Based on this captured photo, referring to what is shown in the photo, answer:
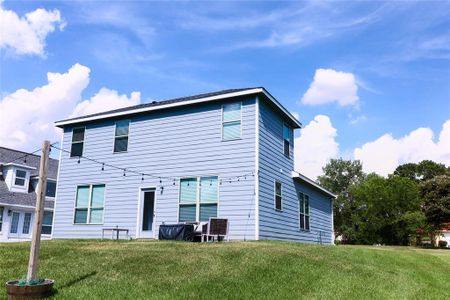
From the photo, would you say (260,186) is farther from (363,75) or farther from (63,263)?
(63,263)

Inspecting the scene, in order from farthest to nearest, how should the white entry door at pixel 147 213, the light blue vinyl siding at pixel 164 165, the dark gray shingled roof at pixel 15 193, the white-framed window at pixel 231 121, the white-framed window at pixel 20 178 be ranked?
1. the white-framed window at pixel 20 178
2. the dark gray shingled roof at pixel 15 193
3. the white entry door at pixel 147 213
4. the white-framed window at pixel 231 121
5. the light blue vinyl siding at pixel 164 165

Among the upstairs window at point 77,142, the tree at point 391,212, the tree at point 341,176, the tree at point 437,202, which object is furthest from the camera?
the tree at point 341,176

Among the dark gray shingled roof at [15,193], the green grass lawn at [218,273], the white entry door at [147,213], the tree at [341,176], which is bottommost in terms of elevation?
the green grass lawn at [218,273]

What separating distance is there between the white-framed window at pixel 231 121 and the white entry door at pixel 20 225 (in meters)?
19.2

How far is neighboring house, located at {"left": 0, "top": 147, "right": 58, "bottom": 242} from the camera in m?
27.4

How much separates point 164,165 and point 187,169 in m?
1.11

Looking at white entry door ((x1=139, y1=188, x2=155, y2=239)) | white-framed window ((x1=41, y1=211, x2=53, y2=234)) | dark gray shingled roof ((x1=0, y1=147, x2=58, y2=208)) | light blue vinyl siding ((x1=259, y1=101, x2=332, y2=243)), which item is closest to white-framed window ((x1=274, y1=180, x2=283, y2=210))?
light blue vinyl siding ((x1=259, y1=101, x2=332, y2=243))

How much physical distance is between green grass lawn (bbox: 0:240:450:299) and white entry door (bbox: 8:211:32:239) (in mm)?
18872

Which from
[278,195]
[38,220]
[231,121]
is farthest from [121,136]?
[38,220]

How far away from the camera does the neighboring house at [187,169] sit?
1502cm

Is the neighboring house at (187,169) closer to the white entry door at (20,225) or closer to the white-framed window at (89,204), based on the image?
the white-framed window at (89,204)

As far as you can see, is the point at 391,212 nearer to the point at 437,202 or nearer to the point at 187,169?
the point at 437,202

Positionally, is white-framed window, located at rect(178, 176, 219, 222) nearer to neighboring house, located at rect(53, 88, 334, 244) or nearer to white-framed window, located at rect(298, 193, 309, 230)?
neighboring house, located at rect(53, 88, 334, 244)

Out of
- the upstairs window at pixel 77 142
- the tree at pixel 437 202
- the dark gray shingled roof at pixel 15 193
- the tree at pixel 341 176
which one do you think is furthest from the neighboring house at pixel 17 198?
the tree at pixel 341 176
